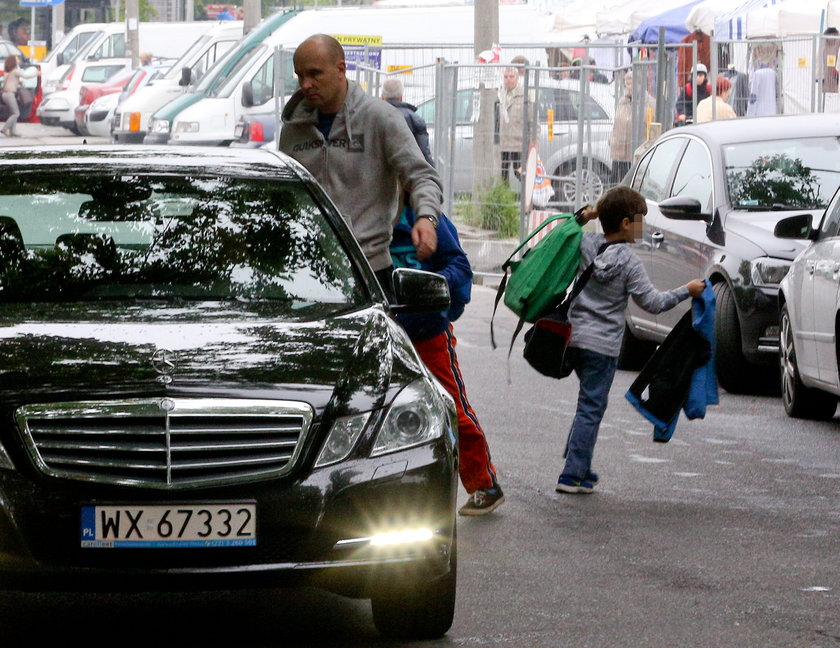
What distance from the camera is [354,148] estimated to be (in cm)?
717

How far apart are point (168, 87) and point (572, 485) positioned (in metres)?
28.9

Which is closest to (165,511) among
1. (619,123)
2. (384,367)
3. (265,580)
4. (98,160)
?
(265,580)

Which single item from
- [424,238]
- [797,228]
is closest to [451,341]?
[424,238]

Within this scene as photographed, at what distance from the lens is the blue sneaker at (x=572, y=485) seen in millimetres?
7891

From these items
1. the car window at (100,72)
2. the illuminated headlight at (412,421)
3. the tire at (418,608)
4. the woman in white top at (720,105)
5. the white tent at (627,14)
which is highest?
the white tent at (627,14)

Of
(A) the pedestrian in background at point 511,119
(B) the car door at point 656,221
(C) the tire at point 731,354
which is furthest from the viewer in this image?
(A) the pedestrian in background at point 511,119

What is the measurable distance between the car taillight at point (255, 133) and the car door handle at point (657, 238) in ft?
52.5

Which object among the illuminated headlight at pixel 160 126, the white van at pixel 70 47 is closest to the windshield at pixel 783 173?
the illuminated headlight at pixel 160 126

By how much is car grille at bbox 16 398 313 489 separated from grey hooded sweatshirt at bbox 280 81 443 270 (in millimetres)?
2303

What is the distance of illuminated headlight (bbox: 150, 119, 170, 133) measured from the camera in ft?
99.9

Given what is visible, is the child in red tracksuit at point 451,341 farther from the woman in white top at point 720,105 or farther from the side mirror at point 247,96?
the side mirror at point 247,96

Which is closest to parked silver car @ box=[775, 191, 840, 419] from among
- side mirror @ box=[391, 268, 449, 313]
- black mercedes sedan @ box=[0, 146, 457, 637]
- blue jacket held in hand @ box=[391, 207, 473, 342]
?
blue jacket held in hand @ box=[391, 207, 473, 342]

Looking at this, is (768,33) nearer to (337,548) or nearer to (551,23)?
(551,23)

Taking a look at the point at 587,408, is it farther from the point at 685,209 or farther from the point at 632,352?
the point at 632,352
